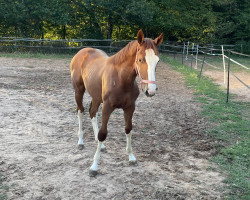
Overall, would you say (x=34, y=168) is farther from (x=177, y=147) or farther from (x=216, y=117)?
(x=216, y=117)

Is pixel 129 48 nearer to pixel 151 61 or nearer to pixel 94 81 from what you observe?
pixel 151 61

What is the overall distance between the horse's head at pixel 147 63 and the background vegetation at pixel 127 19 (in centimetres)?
1715

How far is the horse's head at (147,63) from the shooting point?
268 cm

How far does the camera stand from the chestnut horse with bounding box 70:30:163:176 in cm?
273

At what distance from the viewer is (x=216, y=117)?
223 inches

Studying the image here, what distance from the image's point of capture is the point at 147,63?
2.71 metres

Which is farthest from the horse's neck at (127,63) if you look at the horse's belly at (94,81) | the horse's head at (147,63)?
the horse's belly at (94,81)

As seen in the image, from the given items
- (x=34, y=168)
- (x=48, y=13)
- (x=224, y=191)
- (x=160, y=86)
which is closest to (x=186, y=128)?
(x=224, y=191)

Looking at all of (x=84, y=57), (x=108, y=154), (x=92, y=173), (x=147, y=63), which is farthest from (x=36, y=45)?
(x=147, y=63)

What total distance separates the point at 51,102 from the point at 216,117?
12.8 feet

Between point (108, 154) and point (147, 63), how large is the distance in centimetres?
167

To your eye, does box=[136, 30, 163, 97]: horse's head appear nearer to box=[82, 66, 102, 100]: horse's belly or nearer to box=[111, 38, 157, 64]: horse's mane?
box=[111, 38, 157, 64]: horse's mane

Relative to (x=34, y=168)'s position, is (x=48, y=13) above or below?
above

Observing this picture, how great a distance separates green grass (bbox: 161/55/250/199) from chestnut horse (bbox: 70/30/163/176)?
1.27 metres
